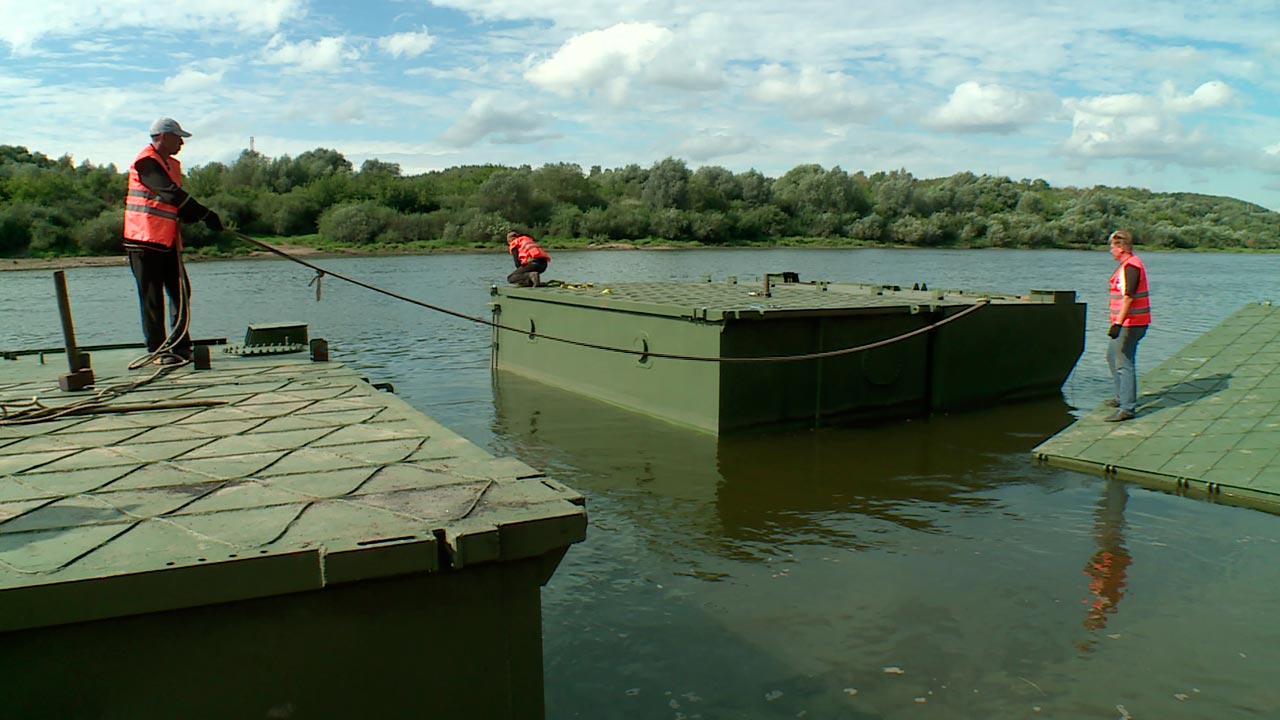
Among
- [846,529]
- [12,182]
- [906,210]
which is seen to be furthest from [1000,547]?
[906,210]

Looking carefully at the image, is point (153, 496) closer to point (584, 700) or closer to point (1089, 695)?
point (584, 700)

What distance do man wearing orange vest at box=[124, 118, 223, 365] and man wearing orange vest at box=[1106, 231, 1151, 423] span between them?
8.43 m

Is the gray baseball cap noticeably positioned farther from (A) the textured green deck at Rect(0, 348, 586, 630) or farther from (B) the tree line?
(B) the tree line

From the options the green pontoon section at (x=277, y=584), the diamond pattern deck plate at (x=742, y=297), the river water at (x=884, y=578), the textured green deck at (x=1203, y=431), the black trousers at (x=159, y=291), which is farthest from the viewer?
the diamond pattern deck plate at (x=742, y=297)

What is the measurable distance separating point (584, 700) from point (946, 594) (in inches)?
101

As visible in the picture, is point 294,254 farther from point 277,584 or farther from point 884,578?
point 277,584

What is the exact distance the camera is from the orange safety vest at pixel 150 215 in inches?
281

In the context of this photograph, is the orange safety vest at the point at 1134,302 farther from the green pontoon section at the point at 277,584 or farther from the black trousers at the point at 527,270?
the black trousers at the point at 527,270

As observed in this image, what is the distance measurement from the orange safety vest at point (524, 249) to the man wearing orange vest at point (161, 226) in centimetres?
744

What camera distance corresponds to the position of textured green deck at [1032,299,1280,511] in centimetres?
778

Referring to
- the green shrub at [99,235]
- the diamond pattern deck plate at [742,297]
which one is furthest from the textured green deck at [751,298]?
the green shrub at [99,235]

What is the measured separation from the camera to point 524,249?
15.0 meters

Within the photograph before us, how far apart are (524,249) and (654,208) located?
59342 mm

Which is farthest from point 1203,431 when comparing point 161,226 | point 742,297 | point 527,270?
point 527,270
